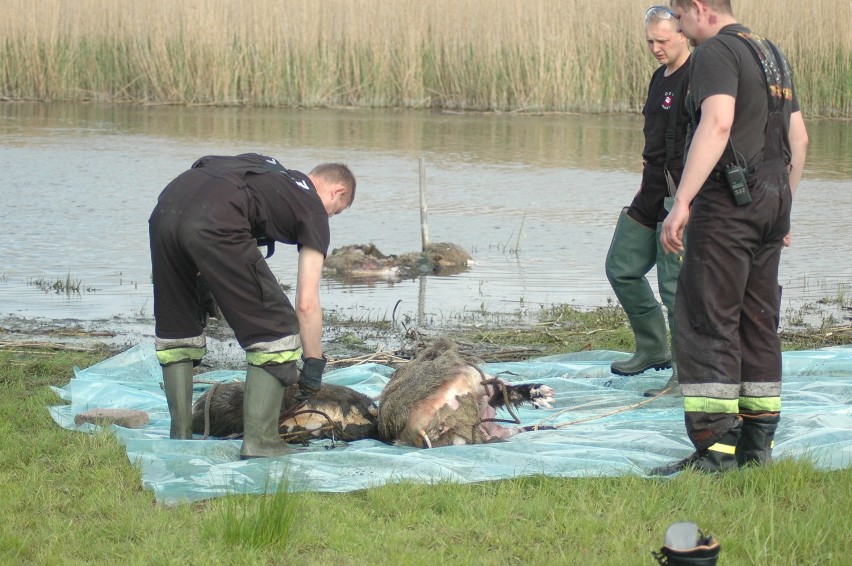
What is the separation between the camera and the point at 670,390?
6.34 m

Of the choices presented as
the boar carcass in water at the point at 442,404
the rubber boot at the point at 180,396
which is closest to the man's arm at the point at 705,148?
the boar carcass in water at the point at 442,404

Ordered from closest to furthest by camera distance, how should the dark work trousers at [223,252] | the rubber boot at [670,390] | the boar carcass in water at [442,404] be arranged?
the dark work trousers at [223,252] → the boar carcass in water at [442,404] → the rubber boot at [670,390]

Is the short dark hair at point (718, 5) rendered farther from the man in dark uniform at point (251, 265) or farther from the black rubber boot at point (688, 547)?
the black rubber boot at point (688, 547)

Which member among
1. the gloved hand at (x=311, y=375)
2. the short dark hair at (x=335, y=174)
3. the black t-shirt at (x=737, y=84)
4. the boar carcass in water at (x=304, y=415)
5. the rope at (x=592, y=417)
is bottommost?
the rope at (x=592, y=417)

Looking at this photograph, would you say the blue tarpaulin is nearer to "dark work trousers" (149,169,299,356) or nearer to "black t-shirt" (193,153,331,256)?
"dark work trousers" (149,169,299,356)

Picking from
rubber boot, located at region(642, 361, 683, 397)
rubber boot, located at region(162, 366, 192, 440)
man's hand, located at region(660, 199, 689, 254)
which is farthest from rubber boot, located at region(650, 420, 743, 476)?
rubber boot, located at region(162, 366, 192, 440)

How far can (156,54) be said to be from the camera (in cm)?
2267

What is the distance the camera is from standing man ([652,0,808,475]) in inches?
184

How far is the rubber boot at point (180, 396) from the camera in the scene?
5375mm

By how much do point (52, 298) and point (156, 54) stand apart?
1402 centimetres

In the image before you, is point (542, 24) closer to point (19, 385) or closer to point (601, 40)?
point (601, 40)

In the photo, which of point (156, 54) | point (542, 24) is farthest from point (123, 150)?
point (542, 24)

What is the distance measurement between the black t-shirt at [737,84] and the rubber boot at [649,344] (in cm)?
209

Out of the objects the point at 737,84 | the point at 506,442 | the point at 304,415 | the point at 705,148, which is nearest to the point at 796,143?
the point at 737,84
